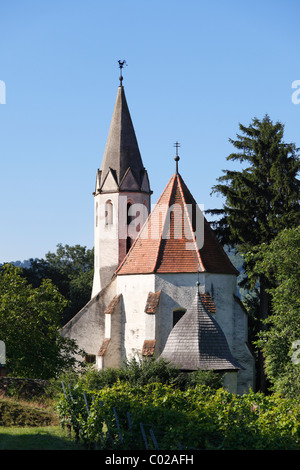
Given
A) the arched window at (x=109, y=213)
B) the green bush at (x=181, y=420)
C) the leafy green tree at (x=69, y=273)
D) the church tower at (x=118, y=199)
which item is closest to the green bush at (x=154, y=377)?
the green bush at (x=181, y=420)

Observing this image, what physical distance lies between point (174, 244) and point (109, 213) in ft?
26.9

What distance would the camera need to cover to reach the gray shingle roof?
965 inches

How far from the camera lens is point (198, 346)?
2484 cm

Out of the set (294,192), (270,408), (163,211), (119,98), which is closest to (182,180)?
(163,211)

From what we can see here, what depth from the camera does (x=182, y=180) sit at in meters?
36.0

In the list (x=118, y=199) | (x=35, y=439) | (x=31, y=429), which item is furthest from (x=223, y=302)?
(x=35, y=439)

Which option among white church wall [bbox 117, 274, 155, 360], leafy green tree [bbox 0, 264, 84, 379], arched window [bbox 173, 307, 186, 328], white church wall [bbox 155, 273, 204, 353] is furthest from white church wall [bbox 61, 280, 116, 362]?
arched window [bbox 173, 307, 186, 328]

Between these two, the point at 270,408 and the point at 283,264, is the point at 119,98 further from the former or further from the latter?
the point at 270,408

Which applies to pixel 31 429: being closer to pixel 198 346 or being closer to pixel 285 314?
pixel 198 346

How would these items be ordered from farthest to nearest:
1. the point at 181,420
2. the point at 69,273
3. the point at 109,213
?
the point at 69,273 → the point at 109,213 → the point at 181,420

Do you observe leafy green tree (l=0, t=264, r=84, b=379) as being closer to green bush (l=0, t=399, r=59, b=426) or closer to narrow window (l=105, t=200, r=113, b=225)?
narrow window (l=105, t=200, r=113, b=225)

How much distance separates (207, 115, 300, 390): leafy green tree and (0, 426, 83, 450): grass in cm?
1898

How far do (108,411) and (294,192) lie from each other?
22.8 meters
